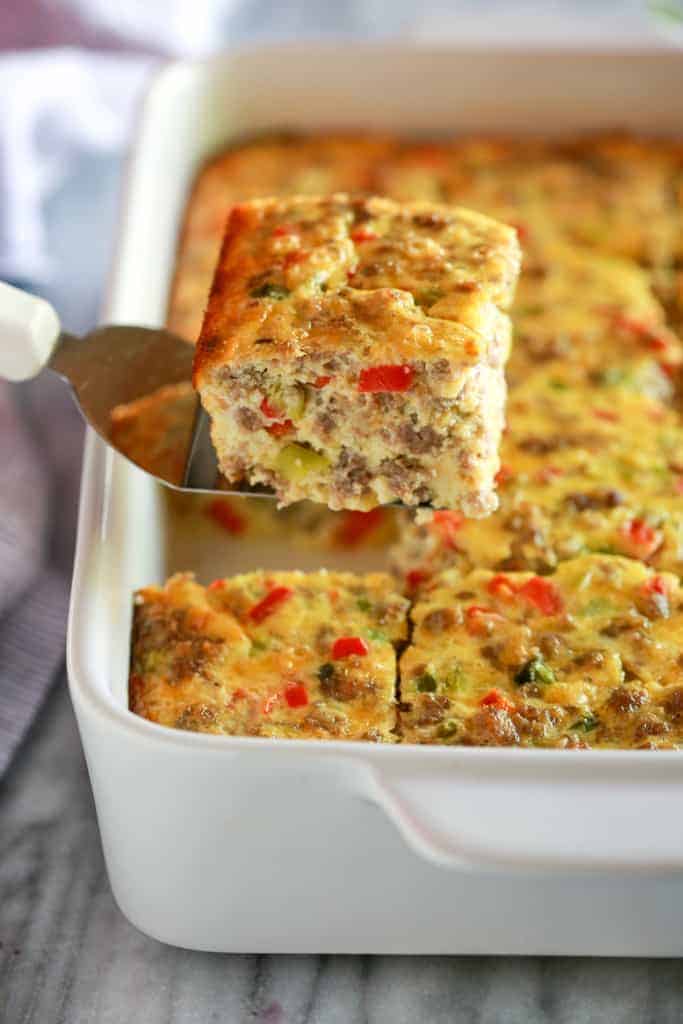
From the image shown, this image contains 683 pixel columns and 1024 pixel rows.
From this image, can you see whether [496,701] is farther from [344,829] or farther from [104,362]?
[104,362]

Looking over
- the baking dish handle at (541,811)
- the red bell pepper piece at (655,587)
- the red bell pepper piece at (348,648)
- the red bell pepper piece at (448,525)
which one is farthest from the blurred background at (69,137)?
the red bell pepper piece at (655,587)

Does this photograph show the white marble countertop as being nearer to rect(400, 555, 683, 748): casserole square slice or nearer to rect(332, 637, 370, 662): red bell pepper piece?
rect(400, 555, 683, 748): casserole square slice

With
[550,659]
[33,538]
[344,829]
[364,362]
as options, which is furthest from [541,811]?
[33,538]

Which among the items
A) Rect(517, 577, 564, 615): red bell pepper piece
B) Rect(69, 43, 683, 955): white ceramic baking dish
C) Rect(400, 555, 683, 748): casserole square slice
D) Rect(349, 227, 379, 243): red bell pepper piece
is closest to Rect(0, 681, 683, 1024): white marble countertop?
Rect(69, 43, 683, 955): white ceramic baking dish

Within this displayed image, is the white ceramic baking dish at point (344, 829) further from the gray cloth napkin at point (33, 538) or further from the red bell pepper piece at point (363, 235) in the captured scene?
the red bell pepper piece at point (363, 235)

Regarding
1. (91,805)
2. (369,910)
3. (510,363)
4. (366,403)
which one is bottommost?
(91,805)

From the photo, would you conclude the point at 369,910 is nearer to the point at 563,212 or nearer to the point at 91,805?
the point at 91,805

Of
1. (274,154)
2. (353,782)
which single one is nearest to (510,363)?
(274,154)
